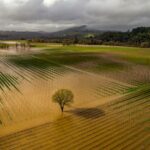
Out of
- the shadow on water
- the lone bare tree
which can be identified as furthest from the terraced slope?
the lone bare tree

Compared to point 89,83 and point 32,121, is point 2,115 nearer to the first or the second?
point 32,121

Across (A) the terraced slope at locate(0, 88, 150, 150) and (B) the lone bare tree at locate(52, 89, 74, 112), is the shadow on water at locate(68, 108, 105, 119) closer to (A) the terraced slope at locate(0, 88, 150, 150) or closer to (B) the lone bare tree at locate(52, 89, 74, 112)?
(A) the terraced slope at locate(0, 88, 150, 150)

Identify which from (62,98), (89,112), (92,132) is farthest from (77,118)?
(92,132)

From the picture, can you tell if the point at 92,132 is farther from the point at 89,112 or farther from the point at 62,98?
the point at 62,98

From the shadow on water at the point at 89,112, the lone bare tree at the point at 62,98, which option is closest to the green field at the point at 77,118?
the shadow on water at the point at 89,112

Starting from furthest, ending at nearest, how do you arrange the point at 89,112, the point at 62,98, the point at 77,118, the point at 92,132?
the point at 62,98, the point at 89,112, the point at 77,118, the point at 92,132

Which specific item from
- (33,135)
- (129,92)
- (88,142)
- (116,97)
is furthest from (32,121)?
(129,92)

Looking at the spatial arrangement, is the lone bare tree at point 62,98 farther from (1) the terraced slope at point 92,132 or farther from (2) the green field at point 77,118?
(1) the terraced slope at point 92,132

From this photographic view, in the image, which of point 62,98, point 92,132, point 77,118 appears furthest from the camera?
point 62,98

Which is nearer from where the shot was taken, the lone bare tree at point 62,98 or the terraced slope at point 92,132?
the terraced slope at point 92,132
